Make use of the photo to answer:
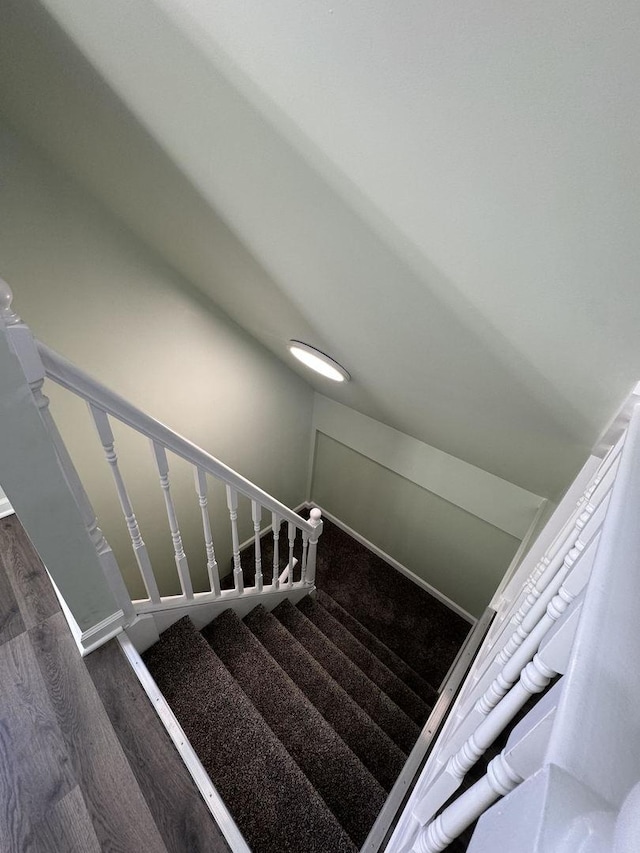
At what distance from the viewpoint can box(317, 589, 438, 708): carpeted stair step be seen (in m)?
2.25

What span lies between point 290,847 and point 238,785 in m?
0.22

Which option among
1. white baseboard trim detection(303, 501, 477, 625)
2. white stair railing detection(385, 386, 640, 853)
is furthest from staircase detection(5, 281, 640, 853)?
white baseboard trim detection(303, 501, 477, 625)

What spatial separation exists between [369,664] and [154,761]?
1.54 meters

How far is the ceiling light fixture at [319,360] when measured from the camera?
5.60 feet

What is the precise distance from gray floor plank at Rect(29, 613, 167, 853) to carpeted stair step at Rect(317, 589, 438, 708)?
181 centimetres

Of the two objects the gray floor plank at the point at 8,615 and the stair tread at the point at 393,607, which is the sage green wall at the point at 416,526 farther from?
the gray floor plank at the point at 8,615

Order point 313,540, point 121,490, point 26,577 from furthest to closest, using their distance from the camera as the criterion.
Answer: point 313,540 < point 26,577 < point 121,490

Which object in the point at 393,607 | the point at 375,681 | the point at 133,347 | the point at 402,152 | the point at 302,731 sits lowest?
the point at 393,607

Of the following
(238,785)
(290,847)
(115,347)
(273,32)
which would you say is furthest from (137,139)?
(290,847)

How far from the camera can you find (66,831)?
86 centimetres

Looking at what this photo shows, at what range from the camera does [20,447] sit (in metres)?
0.82

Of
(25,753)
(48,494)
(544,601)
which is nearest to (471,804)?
(544,601)

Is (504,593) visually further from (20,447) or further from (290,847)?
(20,447)

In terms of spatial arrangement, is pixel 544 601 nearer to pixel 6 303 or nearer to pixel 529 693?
pixel 529 693
